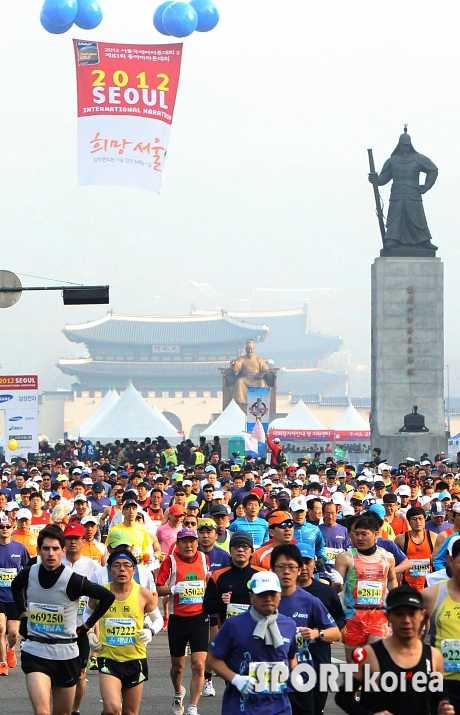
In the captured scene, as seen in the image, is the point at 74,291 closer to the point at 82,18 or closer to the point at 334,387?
the point at 82,18

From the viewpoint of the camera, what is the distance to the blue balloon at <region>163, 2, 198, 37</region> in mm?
19047

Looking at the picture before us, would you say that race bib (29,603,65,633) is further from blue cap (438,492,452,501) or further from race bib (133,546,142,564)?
blue cap (438,492,452,501)

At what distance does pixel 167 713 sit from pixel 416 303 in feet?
80.5

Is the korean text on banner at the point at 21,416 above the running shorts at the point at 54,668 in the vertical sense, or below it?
above

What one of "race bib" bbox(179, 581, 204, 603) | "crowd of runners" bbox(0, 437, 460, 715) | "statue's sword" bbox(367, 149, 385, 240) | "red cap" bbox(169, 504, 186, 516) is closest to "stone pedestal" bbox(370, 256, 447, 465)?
"statue's sword" bbox(367, 149, 385, 240)

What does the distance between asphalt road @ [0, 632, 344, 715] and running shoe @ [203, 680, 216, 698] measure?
0.16ft

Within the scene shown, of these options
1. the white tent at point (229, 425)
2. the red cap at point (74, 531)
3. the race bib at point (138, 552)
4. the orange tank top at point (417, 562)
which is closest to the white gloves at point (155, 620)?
the red cap at point (74, 531)

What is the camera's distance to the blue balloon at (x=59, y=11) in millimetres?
18656

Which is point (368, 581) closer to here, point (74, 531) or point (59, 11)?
point (74, 531)

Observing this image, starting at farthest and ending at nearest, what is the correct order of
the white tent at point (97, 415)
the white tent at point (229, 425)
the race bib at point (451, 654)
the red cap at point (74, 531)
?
the white tent at point (229, 425), the white tent at point (97, 415), the red cap at point (74, 531), the race bib at point (451, 654)

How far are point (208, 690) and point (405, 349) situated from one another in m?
23.5

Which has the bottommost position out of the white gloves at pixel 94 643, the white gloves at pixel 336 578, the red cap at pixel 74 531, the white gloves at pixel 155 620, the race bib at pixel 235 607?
the white gloves at pixel 94 643

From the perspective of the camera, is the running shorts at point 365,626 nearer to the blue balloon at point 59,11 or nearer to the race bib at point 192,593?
the race bib at point 192,593

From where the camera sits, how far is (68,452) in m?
31.7
